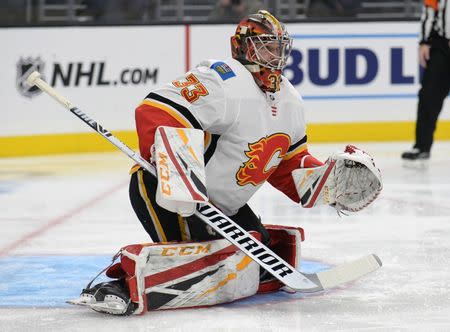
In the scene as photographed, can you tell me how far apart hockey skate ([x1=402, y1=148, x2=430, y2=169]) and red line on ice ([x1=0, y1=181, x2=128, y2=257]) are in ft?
5.86

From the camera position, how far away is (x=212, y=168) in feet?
10.7

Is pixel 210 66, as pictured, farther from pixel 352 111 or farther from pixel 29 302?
pixel 352 111

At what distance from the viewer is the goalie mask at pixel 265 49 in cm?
329

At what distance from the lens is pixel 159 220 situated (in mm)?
3270

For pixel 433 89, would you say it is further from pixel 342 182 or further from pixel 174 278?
pixel 174 278

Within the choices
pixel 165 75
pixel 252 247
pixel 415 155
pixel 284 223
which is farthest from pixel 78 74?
pixel 252 247

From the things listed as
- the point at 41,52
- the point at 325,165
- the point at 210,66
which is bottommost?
the point at 41,52

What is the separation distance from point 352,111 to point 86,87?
A: 1915mm

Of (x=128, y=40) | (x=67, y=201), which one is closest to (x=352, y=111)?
(x=128, y=40)

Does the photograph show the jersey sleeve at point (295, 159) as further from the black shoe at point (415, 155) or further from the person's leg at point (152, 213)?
the black shoe at point (415, 155)

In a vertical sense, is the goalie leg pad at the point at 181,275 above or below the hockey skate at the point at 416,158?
above

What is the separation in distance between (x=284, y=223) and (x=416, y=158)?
2216 millimetres

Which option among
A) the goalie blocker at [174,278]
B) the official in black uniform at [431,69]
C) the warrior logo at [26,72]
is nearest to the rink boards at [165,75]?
the warrior logo at [26,72]

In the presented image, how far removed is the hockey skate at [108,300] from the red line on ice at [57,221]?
3.72 feet
